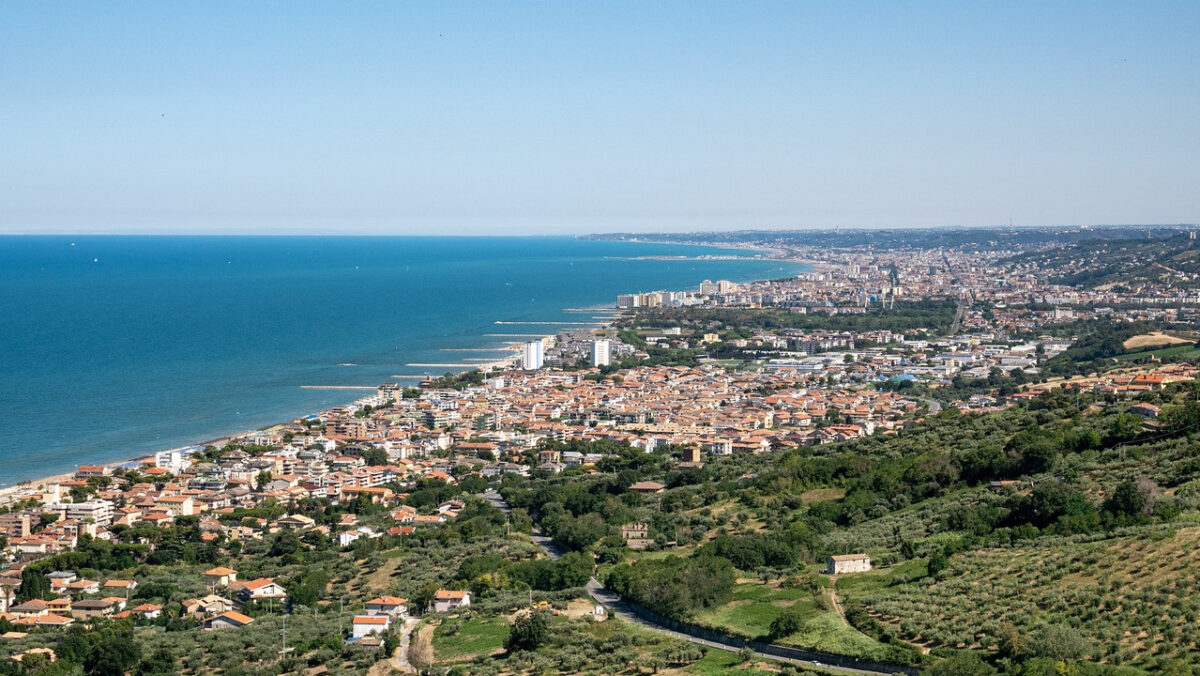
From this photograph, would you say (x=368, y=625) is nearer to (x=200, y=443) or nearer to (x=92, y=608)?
(x=92, y=608)

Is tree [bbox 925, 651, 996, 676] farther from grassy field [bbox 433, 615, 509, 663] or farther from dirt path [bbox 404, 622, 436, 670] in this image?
dirt path [bbox 404, 622, 436, 670]

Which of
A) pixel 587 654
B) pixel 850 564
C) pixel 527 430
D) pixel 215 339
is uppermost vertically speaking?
pixel 850 564

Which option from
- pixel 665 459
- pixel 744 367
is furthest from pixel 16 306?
pixel 665 459

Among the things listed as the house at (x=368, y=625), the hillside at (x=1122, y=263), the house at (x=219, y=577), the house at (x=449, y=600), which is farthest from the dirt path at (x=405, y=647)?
the hillside at (x=1122, y=263)

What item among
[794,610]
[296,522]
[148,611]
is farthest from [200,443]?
[794,610]

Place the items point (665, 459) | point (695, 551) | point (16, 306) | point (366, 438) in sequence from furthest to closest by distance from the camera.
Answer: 1. point (16, 306)
2. point (366, 438)
3. point (665, 459)
4. point (695, 551)

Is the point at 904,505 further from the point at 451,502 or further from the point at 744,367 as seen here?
the point at 744,367
